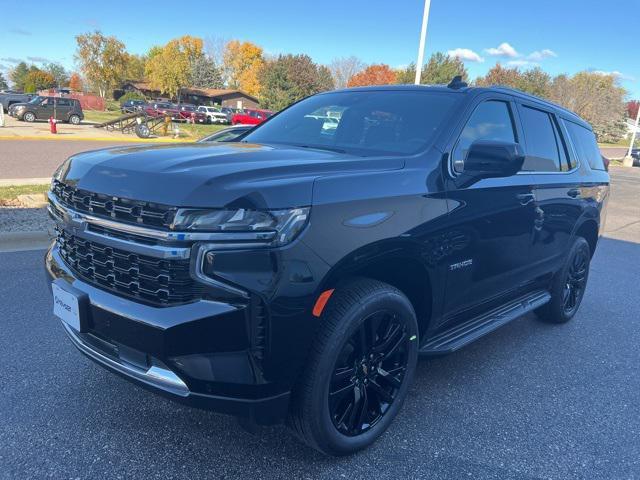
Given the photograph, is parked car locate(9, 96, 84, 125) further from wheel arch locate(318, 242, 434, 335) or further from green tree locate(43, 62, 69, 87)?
green tree locate(43, 62, 69, 87)

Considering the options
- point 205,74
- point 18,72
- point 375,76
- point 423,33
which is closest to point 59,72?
point 18,72

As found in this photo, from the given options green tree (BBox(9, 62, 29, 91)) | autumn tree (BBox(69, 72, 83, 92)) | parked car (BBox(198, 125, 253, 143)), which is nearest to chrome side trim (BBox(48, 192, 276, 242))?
parked car (BBox(198, 125, 253, 143))

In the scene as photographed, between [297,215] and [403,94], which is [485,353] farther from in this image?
[297,215]

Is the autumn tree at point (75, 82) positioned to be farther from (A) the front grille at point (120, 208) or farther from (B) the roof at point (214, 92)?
(A) the front grille at point (120, 208)

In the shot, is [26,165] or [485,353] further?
[26,165]

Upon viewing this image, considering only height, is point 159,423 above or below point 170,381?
below

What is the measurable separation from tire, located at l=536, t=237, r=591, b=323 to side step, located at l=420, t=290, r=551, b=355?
1.40ft

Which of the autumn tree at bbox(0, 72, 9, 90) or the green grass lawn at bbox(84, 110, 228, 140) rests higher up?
the autumn tree at bbox(0, 72, 9, 90)

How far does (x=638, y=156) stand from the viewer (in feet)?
137

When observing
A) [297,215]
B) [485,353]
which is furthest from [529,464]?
[297,215]

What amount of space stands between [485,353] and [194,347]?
280 centimetres

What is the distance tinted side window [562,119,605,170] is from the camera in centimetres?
457

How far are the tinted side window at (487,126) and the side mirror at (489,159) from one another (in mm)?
96

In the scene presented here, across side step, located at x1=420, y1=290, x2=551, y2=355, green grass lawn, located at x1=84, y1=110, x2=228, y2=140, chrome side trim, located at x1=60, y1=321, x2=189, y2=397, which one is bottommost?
green grass lawn, located at x1=84, y1=110, x2=228, y2=140
